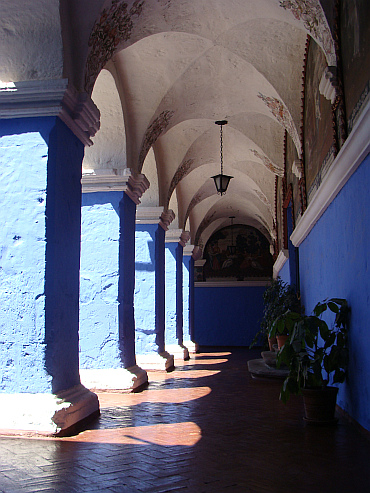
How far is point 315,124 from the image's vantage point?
23.5ft

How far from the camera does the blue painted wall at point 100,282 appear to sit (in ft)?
24.5

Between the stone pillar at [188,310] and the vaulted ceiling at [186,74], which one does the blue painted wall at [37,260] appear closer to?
the vaulted ceiling at [186,74]

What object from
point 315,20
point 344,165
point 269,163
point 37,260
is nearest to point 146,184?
point 315,20

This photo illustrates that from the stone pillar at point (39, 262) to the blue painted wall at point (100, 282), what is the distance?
205 cm

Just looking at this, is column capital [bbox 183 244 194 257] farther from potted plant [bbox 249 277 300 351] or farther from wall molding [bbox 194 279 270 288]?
potted plant [bbox 249 277 300 351]

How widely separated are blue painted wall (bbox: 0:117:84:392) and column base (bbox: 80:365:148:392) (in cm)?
201

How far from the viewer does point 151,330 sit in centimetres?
1024

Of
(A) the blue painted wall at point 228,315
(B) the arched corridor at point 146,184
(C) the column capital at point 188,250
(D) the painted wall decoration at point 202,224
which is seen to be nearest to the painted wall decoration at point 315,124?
(B) the arched corridor at point 146,184

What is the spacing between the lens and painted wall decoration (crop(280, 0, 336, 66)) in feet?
18.2

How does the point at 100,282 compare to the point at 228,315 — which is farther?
the point at 228,315

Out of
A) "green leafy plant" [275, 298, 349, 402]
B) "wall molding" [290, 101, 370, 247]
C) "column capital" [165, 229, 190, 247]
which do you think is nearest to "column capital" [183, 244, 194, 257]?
"column capital" [165, 229, 190, 247]

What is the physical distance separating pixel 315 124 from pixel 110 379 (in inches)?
185

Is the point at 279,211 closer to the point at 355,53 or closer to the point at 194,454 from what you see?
the point at 355,53

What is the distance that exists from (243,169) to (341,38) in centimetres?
913
